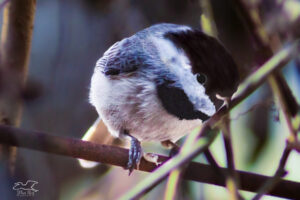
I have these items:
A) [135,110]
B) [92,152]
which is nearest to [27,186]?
[92,152]

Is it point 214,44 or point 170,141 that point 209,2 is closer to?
point 214,44

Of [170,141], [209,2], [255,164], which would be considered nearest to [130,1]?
[209,2]

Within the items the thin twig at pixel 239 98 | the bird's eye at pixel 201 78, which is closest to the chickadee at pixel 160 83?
the bird's eye at pixel 201 78

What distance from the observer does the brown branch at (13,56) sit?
760 millimetres

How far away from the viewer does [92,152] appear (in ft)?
2.14

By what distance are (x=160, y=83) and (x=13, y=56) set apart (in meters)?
0.26

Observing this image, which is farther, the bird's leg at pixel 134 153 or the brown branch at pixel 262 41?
the bird's leg at pixel 134 153

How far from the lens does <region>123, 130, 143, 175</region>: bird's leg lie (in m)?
0.74

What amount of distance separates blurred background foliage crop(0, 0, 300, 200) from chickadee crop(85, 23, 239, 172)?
32mm

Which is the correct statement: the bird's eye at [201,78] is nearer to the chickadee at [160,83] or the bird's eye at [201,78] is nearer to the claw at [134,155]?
the chickadee at [160,83]

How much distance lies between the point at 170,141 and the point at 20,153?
26 cm

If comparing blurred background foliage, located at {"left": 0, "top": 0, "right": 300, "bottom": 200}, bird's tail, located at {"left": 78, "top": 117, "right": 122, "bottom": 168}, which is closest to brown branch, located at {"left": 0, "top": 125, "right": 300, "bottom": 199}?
Result: blurred background foliage, located at {"left": 0, "top": 0, "right": 300, "bottom": 200}

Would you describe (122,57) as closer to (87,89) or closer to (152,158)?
(87,89)

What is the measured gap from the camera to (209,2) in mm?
768
